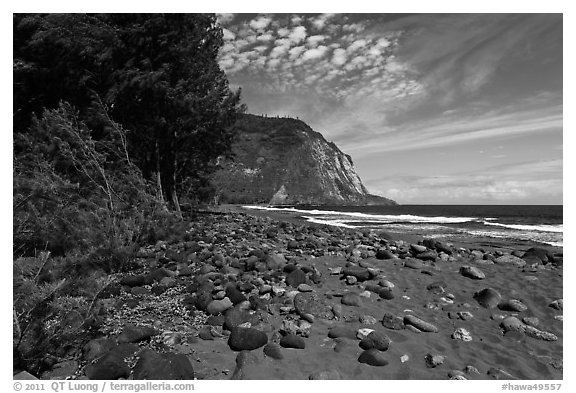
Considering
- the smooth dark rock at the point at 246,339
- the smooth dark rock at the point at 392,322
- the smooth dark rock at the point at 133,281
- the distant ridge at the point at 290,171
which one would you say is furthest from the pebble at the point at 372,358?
the distant ridge at the point at 290,171

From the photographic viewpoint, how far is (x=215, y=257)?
738 cm

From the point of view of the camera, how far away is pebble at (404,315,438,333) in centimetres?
473

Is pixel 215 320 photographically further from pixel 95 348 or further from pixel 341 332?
pixel 341 332

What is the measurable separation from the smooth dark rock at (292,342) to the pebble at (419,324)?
1821 mm

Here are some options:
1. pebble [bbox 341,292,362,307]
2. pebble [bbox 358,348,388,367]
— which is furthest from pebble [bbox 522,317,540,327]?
pebble [bbox 358,348,388,367]

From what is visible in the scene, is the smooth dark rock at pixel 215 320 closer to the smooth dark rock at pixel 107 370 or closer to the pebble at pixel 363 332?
the smooth dark rock at pixel 107 370

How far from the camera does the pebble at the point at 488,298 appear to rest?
228 inches

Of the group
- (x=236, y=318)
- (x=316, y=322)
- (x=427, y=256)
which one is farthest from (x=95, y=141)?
(x=427, y=256)

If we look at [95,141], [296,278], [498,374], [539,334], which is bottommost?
[498,374]

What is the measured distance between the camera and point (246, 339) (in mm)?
4023

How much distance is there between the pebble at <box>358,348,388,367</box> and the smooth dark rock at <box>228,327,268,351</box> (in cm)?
123

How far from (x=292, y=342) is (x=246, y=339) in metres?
0.59
